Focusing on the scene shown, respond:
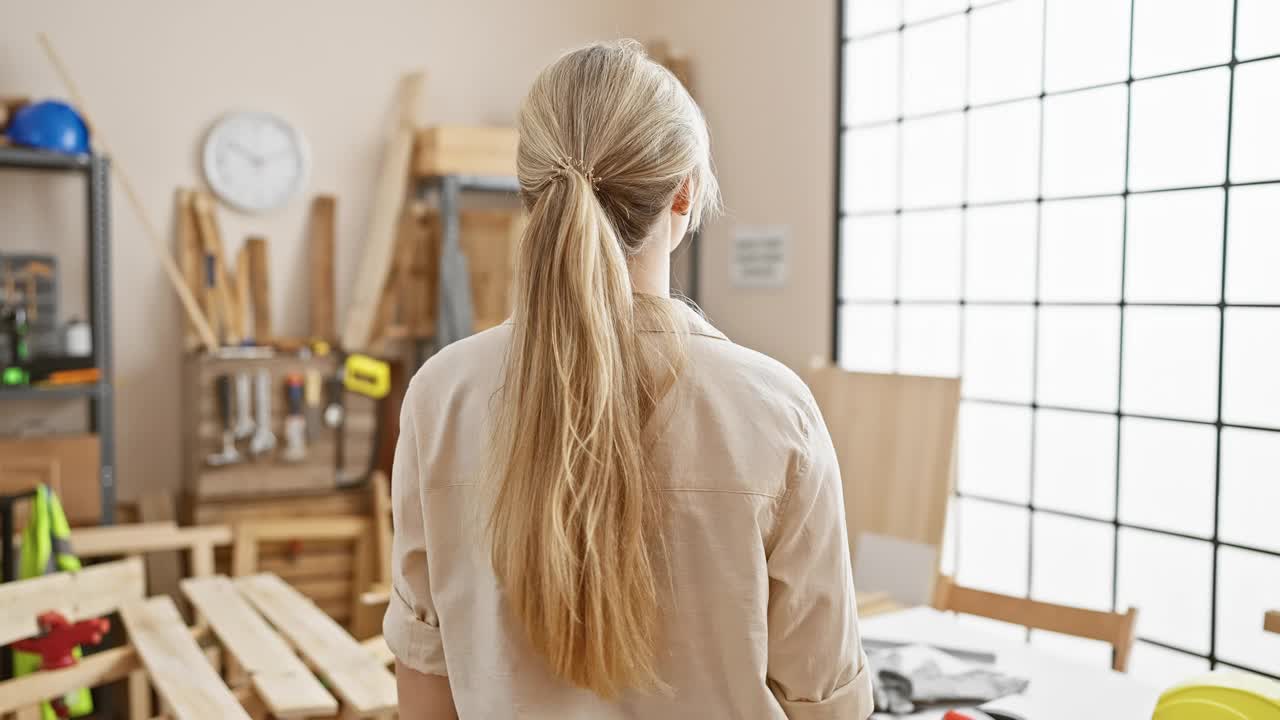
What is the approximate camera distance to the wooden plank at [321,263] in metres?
4.36

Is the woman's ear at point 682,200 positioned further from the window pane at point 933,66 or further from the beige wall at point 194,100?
the beige wall at point 194,100

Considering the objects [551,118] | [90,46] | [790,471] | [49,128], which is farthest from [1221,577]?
[90,46]

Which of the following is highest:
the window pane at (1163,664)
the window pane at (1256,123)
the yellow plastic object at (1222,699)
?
the window pane at (1256,123)

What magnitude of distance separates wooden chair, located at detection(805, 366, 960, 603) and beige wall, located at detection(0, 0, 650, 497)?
7.37 ft

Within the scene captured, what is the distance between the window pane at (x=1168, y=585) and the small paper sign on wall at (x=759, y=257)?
171 cm

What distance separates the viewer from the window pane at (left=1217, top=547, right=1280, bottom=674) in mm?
2869

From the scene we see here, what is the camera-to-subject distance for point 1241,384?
9.56 ft

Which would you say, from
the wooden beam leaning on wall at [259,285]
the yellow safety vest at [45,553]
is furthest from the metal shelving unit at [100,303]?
the wooden beam leaning on wall at [259,285]

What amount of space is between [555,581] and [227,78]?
12.6 feet

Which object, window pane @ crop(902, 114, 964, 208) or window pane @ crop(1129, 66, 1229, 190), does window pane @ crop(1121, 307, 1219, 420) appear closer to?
window pane @ crop(1129, 66, 1229, 190)

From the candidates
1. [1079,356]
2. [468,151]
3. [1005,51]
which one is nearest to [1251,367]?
[1079,356]

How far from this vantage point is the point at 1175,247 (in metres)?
3.06

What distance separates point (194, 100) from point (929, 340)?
10.0 ft

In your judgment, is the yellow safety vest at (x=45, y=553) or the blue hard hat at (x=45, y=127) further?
the blue hard hat at (x=45, y=127)
